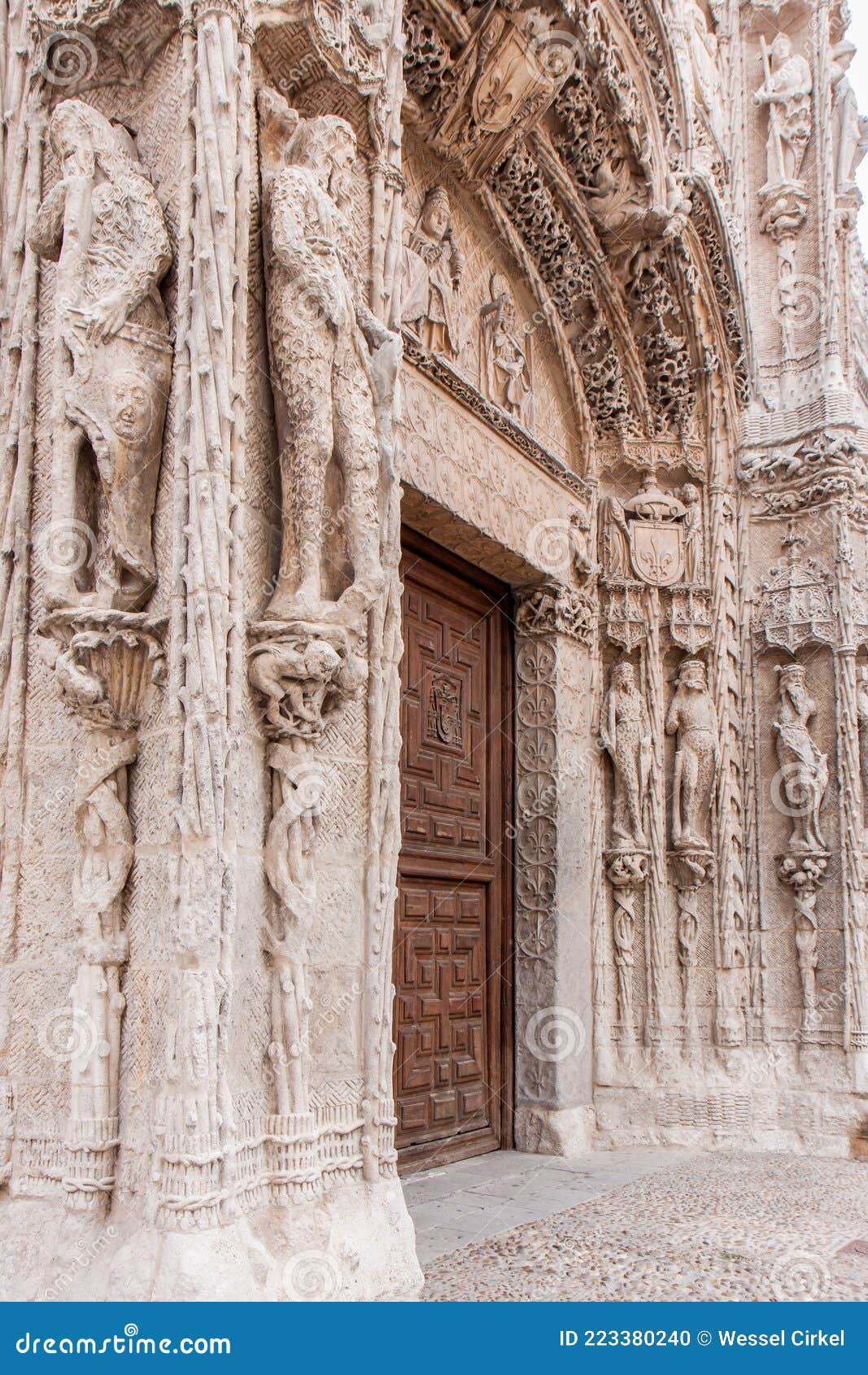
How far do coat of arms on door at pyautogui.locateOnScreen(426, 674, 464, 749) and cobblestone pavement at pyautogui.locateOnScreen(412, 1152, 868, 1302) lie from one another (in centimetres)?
199

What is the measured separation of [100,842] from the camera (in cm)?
303

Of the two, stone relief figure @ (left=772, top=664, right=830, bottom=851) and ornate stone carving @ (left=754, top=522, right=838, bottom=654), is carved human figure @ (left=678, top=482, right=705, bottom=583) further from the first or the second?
stone relief figure @ (left=772, top=664, right=830, bottom=851)

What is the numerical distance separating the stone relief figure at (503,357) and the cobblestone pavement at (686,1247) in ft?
11.6

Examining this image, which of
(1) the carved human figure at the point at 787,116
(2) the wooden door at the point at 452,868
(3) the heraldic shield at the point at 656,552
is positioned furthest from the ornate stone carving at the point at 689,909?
(1) the carved human figure at the point at 787,116

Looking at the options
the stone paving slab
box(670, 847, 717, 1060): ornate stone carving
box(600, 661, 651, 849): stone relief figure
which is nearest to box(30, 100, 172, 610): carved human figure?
the stone paving slab

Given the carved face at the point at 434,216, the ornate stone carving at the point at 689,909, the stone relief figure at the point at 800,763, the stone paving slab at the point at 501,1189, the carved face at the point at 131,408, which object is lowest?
the stone paving slab at the point at 501,1189

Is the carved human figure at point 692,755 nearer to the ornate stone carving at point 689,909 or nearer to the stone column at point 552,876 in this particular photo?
the ornate stone carving at point 689,909

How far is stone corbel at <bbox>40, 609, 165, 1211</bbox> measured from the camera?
2.91 m

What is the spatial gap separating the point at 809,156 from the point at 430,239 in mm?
2894

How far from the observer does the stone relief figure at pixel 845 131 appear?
22.8ft

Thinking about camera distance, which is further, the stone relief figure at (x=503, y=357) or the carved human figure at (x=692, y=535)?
the carved human figure at (x=692, y=535)

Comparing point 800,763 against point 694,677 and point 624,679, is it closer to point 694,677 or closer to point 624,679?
point 694,677

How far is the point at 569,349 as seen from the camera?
652cm

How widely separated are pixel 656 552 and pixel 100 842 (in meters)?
4.28
